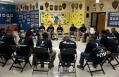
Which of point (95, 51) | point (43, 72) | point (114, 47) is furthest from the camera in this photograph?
point (114, 47)

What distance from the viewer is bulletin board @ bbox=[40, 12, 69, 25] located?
1160cm

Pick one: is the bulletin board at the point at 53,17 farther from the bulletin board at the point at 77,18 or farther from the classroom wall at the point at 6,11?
the classroom wall at the point at 6,11

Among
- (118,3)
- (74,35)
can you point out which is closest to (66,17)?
(74,35)

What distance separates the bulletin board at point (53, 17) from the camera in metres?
11.6

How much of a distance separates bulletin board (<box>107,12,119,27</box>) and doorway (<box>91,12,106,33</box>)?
2.57ft

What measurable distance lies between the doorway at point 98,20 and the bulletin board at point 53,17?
2291 millimetres

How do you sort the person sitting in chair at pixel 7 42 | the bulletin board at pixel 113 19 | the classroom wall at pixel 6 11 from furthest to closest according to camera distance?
1. the classroom wall at pixel 6 11
2. the bulletin board at pixel 113 19
3. the person sitting in chair at pixel 7 42

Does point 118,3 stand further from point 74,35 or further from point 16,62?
point 16,62

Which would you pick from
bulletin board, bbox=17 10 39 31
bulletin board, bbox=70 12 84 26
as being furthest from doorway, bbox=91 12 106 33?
bulletin board, bbox=17 10 39 31

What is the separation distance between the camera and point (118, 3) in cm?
974

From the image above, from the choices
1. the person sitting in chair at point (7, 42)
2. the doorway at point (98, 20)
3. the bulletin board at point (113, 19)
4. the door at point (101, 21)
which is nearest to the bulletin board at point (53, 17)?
the doorway at point (98, 20)

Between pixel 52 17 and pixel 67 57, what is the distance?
26.9 feet

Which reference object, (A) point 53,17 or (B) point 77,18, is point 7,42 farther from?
(B) point 77,18

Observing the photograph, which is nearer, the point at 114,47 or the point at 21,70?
the point at 21,70
